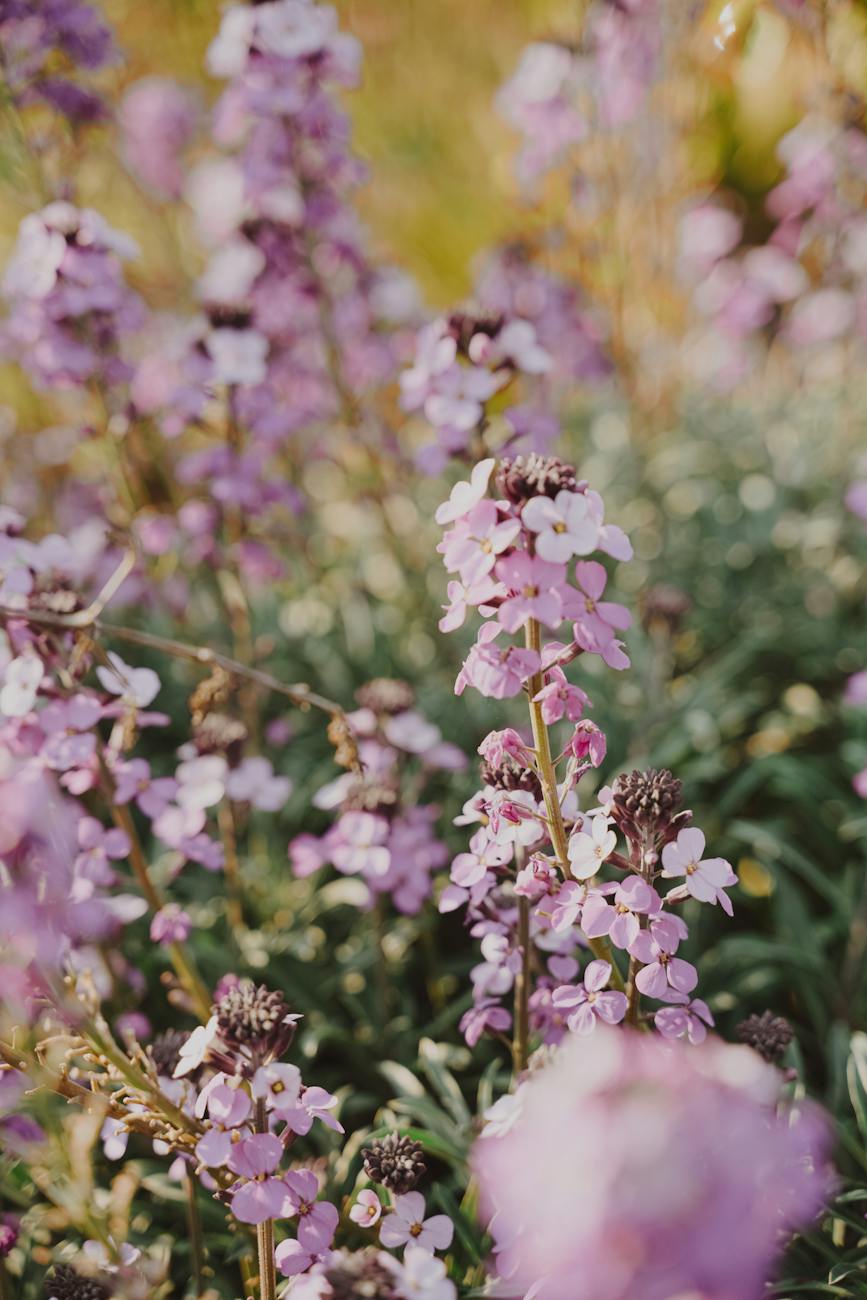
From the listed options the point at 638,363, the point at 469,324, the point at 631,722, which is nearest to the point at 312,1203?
the point at 469,324

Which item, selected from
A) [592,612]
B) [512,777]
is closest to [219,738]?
[512,777]

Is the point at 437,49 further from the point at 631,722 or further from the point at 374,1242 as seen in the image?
the point at 374,1242

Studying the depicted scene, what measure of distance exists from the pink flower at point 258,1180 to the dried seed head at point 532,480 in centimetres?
90

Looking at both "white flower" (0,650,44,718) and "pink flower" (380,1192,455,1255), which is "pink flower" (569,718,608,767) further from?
"white flower" (0,650,44,718)

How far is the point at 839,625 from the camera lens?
367cm

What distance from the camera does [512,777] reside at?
1.58 metres

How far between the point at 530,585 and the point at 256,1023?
0.70 meters

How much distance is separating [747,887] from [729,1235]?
2.14 m

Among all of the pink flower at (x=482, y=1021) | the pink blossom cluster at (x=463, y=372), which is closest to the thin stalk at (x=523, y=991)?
the pink flower at (x=482, y=1021)

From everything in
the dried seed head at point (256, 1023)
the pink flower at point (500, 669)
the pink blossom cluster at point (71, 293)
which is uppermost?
the pink blossom cluster at point (71, 293)

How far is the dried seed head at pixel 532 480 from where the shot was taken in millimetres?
1317

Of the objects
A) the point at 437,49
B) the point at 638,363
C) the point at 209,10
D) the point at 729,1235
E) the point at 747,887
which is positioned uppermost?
the point at 437,49

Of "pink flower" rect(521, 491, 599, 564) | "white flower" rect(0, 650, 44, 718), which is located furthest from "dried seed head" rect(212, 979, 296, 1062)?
"pink flower" rect(521, 491, 599, 564)

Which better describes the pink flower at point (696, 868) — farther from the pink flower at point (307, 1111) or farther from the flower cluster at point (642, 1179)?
the pink flower at point (307, 1111)
